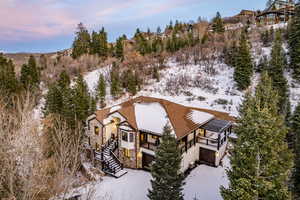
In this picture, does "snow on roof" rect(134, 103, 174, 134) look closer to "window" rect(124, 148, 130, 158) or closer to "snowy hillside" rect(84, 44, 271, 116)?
"window" rect(124, 148, 130, 158)

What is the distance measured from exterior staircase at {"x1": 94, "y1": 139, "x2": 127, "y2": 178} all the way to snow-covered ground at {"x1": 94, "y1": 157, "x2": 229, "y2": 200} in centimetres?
54

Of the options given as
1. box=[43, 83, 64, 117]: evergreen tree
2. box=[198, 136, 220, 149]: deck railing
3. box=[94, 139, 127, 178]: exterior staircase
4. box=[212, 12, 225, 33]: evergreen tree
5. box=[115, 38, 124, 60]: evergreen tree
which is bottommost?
box=[94, 139, 127, 178]: exterior staircase

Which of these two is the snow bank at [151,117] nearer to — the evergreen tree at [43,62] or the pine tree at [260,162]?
the pine tree at [260,162]

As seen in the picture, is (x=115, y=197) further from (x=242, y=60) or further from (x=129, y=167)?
(x=242, y=60)

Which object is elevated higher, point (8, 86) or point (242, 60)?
point (242, 60)

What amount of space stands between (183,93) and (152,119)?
624 inches

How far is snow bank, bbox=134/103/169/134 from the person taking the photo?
1698cm

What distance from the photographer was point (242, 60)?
30.0 m

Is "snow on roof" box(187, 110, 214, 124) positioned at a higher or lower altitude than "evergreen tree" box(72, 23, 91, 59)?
lower

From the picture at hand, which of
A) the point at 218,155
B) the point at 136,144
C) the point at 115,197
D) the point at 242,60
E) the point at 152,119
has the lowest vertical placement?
the point at 115,197

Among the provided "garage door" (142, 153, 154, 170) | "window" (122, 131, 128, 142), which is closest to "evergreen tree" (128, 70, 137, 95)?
"window" (122, 131, 128, 142)

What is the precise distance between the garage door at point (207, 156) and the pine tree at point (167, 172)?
688 cm

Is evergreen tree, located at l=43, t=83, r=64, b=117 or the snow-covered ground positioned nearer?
the snow-covered ground

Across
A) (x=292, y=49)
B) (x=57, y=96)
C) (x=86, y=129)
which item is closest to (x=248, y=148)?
(x=86, y=129)
